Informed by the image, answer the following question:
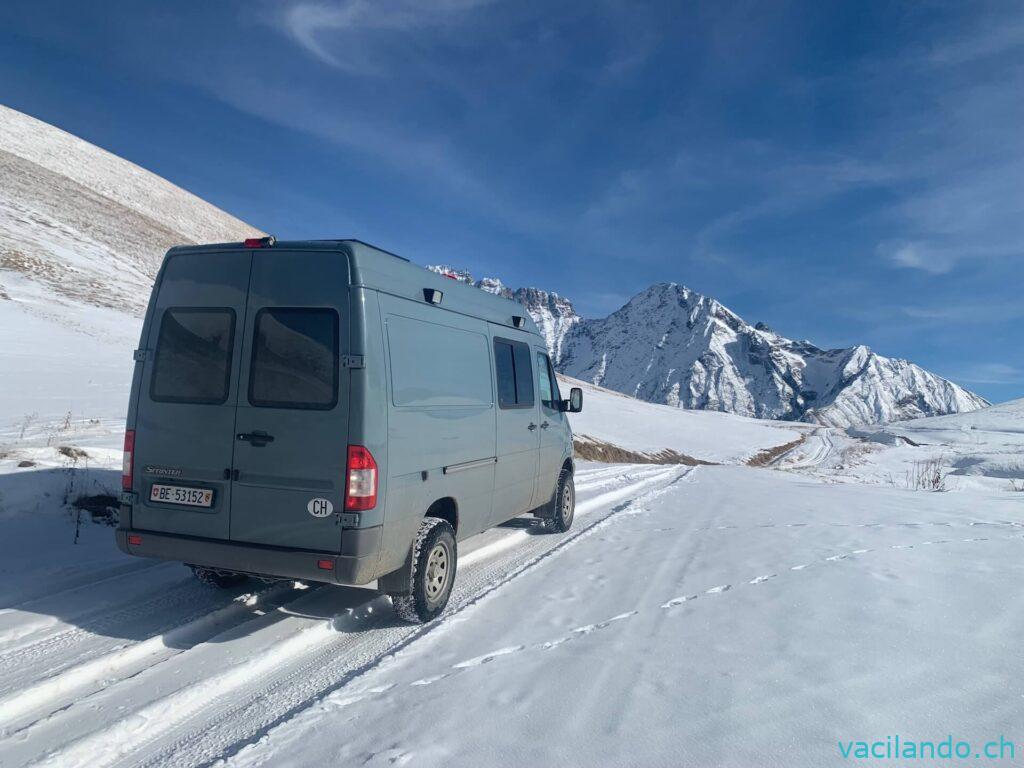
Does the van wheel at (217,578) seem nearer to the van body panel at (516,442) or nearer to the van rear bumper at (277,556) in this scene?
the van rear bumper at (277,556)

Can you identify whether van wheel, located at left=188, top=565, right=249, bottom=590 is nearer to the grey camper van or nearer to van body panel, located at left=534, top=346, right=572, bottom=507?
the grey camper van

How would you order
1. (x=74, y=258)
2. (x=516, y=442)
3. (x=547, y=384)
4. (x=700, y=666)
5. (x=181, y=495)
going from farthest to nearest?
(x=74, y=258)
(x=547, y=384)
(x=516, y=442)
(x=181, y=495)
(x=700, y=666)

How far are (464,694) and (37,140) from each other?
209 feet

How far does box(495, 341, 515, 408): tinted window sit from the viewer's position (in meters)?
6.24

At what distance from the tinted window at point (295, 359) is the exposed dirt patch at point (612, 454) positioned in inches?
721

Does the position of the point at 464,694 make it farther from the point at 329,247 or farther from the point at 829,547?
the point at 829,547

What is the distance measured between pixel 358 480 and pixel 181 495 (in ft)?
4.42

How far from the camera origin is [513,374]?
260 inches

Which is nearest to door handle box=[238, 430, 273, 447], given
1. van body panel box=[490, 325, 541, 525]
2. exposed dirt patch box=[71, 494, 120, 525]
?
van body panel box=[490, 325, 541, 525]

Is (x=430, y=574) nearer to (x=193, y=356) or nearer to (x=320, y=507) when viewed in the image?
(x=320, y=507)

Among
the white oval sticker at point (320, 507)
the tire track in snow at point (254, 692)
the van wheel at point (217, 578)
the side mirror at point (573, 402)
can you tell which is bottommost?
the tire track in snow at point (254, 692)

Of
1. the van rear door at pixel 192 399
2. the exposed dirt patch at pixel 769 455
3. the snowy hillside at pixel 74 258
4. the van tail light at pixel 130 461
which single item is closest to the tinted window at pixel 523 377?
the van rear door at pixel 192 399

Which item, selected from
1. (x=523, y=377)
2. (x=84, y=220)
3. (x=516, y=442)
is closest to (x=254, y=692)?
(x=516, y=442)

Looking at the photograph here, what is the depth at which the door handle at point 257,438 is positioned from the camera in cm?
428
